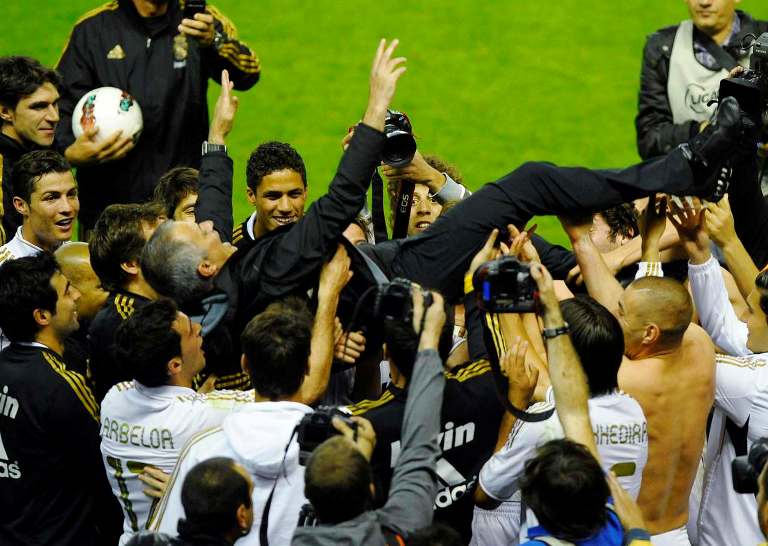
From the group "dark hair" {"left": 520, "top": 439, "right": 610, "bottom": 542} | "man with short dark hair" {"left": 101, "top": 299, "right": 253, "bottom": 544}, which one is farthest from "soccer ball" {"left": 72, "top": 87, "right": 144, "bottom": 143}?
"dark hair" {"left": 520, "top": 439, "right": 610, "bottom": 542}

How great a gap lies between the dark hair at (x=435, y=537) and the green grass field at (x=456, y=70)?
6.77 metres

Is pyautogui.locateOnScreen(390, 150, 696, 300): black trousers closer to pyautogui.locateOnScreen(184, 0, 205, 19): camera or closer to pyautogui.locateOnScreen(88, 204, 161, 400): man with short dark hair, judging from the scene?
pyautogui.locateOnScreen(88, 204, 161, 400): man with short dark hair

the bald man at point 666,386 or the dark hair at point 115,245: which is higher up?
the dark hair at point 115,245

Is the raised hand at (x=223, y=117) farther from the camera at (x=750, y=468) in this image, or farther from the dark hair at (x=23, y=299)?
the camera at (x=750, y=468)

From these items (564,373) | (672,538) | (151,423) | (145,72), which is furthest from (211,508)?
(145,72)

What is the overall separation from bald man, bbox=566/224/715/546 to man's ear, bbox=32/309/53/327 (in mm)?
2141

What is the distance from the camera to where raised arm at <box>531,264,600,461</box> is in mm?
4152

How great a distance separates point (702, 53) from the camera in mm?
8258

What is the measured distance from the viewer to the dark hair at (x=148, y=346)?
4516 millimetres

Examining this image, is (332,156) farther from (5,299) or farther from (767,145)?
(5,299)

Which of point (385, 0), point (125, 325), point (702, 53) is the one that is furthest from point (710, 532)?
point (385, 0)

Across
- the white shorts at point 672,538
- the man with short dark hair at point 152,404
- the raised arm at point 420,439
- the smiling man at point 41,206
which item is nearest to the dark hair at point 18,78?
the smiling man at point 41,206

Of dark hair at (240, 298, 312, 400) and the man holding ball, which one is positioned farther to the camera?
the man holding ball

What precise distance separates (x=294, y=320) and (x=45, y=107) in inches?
122
